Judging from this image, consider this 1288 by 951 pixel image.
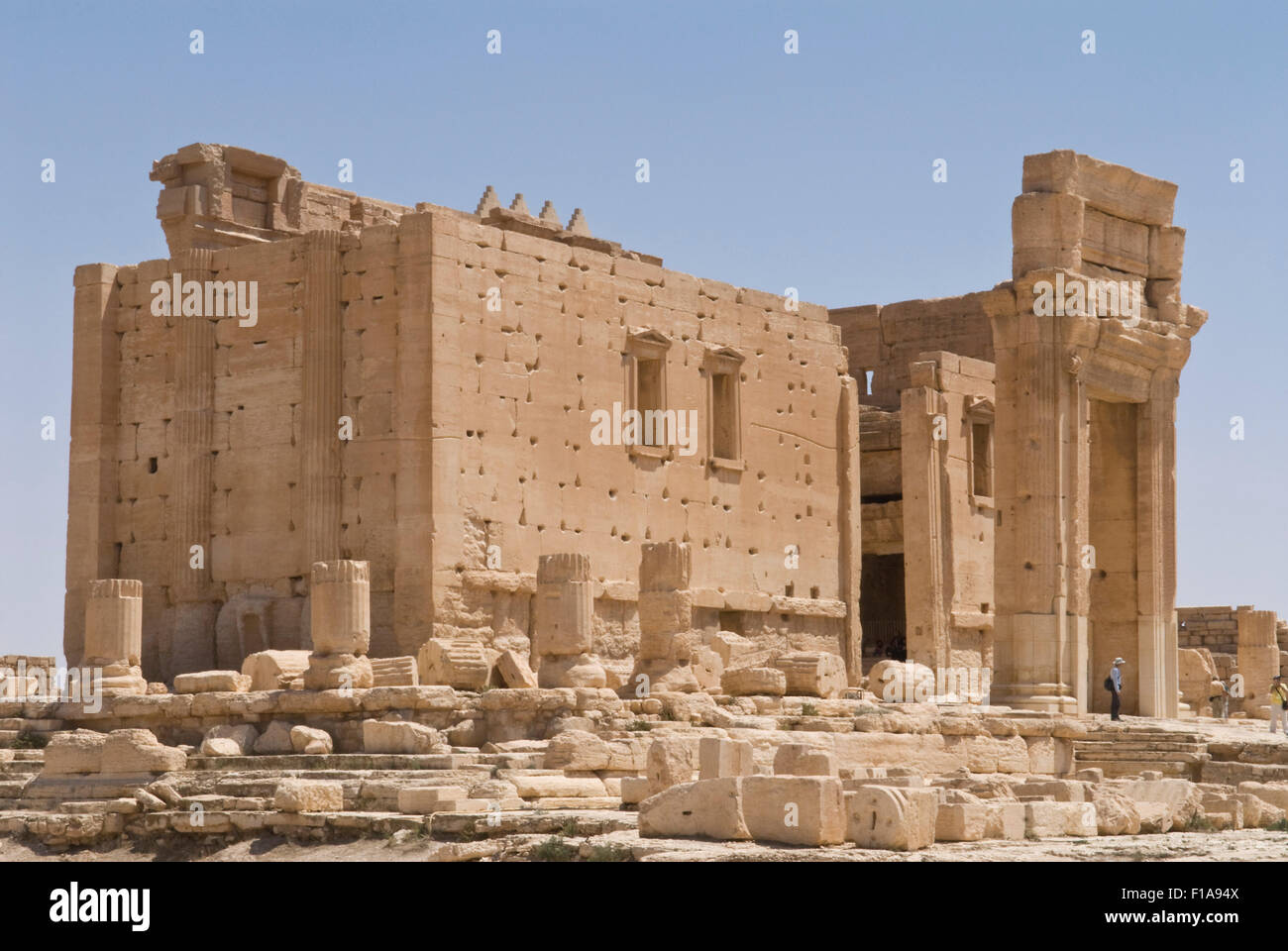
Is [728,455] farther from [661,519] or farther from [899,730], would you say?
[899,730]

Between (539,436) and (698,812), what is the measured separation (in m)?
13.4

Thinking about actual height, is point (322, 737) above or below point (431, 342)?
below

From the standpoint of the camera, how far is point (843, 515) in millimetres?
35000

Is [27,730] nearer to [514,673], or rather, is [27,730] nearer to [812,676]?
[514,673]

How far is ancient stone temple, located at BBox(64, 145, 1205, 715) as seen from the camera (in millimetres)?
28203

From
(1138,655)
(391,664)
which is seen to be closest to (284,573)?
(391,664)

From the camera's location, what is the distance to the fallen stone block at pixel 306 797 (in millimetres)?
18984

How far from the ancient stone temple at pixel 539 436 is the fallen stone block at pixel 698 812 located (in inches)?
307

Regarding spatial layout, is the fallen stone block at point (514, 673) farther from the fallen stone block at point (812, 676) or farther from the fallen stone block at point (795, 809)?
the fallen stone block at point (795, 809)

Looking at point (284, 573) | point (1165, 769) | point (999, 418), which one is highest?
point (999, 418)

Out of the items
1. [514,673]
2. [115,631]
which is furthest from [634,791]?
[115,631]

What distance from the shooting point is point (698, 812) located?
1656 cm
